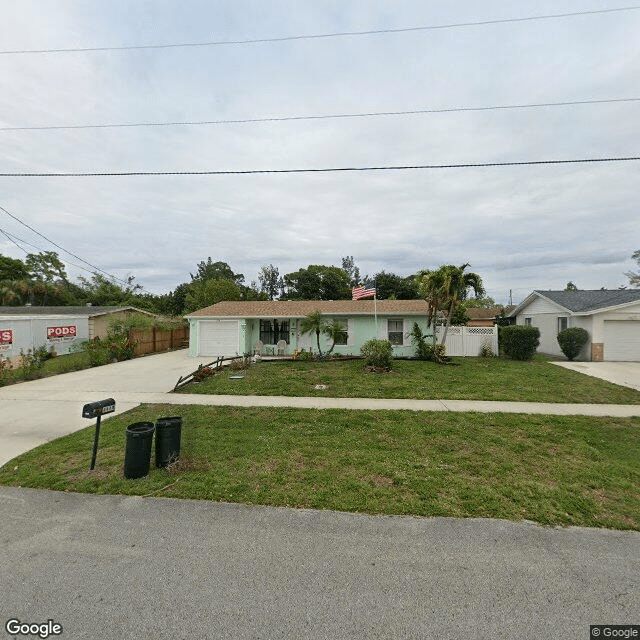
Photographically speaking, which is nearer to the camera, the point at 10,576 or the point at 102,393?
the point at 10,576

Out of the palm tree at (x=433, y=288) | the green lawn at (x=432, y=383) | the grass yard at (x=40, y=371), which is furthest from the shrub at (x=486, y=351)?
the grass yard at (x=40, y=371)

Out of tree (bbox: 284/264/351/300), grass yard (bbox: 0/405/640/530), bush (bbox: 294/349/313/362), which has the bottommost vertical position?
grass yard (bbox: 0/405/640/530)

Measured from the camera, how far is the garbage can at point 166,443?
15.6ft

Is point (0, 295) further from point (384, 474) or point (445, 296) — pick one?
point (384, 474)

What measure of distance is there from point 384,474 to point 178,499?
8.69ft

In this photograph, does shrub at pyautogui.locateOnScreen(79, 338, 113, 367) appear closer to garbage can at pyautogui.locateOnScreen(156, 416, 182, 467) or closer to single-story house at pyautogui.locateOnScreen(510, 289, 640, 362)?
garbage can at pyautogui.locateOnScreen(156, 416, 182, 467)

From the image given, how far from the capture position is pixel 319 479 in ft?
14.4

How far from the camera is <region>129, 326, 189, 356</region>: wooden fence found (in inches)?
750

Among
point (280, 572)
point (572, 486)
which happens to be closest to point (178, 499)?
point (280, 572)

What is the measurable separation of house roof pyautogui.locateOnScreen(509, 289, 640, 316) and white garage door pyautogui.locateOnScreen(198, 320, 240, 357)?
57.1 feet

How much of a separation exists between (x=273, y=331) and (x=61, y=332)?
44.6 ft

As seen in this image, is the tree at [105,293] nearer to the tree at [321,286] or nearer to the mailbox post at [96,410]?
the tree at [321,286]

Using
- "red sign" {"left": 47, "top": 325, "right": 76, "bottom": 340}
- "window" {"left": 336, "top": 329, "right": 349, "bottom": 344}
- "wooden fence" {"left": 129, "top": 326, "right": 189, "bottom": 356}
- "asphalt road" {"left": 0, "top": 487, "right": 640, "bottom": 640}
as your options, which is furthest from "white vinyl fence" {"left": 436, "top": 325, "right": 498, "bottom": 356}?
"red sign" {"left": 47, "top": 325, "right": 76, "bottom": 340}

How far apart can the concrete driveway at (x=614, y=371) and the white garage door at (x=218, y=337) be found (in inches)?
601
